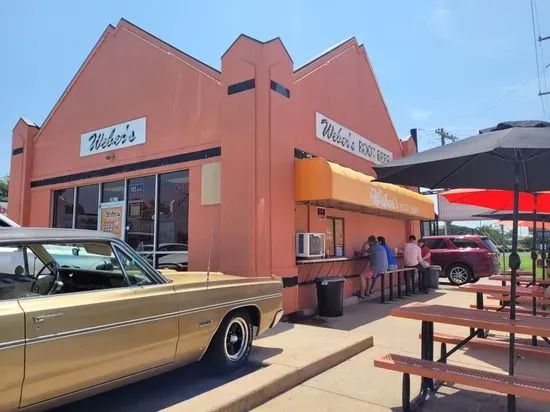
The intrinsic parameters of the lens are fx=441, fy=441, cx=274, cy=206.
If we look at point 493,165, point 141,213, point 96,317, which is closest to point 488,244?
point 141,213

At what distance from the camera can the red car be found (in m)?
16.1

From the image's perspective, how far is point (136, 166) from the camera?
10.7m

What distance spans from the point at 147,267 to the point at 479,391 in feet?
12.2

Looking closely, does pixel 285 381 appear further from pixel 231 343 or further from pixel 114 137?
pixel 114 137

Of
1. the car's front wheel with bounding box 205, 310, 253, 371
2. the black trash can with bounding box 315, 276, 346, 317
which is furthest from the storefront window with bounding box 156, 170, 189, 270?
the car's front wheel with bounding box 205, 310, 253, 371

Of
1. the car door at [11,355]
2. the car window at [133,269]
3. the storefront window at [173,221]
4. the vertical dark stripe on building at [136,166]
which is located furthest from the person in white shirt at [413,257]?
the car door at [11,355]

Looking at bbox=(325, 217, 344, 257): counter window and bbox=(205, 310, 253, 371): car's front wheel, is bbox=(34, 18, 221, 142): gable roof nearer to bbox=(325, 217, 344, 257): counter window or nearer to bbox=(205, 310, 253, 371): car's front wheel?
bbox=(325, 217, 344, 257): counter window

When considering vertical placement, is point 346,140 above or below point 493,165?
above

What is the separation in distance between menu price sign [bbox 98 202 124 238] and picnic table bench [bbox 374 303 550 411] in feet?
26.9

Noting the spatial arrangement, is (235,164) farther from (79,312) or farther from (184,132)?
(79,312)

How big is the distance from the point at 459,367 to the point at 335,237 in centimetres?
708

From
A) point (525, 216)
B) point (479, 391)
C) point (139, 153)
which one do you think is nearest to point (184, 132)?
point (139, 153)

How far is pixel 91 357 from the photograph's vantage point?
339 cm

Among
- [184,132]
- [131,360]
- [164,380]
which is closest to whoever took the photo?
[131,360]
